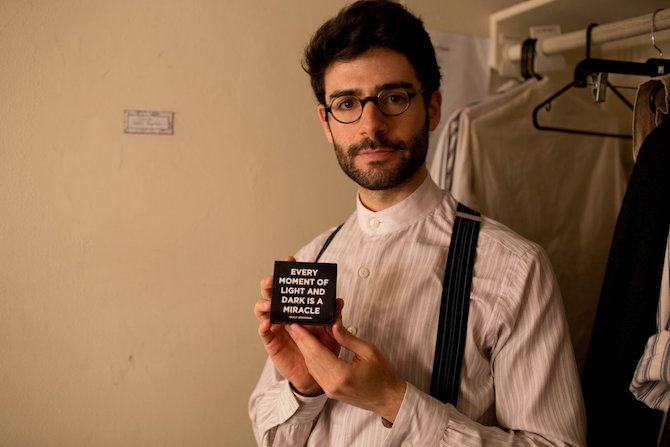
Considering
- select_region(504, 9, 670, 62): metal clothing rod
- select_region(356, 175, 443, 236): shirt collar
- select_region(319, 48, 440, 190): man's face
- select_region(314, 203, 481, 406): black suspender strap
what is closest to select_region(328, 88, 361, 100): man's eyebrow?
select_region(319, 48, 440, 190): man's face

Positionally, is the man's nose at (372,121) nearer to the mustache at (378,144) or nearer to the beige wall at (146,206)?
the mustache at (378,144)

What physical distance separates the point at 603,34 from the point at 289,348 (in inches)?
38.0

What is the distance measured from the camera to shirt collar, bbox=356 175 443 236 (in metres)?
0.91

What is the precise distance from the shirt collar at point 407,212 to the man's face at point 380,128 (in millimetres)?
46

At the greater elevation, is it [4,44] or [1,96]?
[4,44]

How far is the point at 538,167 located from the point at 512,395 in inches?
30.1

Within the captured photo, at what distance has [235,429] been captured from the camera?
129cm

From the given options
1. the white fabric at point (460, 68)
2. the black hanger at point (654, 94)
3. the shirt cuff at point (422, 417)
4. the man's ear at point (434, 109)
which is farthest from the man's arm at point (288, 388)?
the white fabric at point (460, 68)

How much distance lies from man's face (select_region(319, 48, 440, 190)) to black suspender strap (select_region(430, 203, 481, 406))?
0.55 feet

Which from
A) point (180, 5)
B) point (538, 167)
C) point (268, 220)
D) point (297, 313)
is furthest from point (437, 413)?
point (180, 5)

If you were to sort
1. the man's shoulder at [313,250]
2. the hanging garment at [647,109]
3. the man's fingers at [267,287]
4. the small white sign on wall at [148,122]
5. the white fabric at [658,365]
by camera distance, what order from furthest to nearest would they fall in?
the small white sign on wall at [148,122] → the man's shoulder at [313,250] → the hanging garment at [647,109] → the man's fingers at [267,287] → the white fabric at [658,365]

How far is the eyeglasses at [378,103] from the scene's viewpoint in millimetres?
860

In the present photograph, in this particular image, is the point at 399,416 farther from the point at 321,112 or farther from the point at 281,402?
the point at 321,112

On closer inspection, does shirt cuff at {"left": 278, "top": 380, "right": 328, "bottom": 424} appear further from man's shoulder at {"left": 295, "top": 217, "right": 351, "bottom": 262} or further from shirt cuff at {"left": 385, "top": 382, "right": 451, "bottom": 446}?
man's shoulder at {"left": 295, "top": 217, "right": 351, "bottom": 262}
